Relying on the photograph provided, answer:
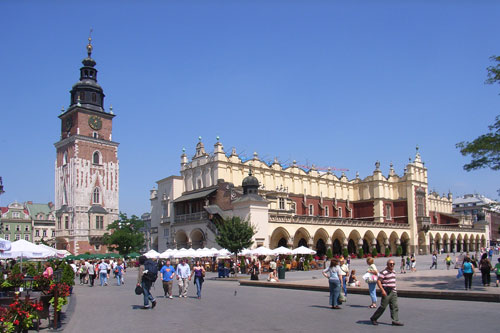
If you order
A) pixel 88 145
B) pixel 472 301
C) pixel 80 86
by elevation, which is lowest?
pixel 472 301

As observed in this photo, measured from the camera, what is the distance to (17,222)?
295 ft

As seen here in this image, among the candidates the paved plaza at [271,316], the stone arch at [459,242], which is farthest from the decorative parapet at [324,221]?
the paved plaza at [271,316]

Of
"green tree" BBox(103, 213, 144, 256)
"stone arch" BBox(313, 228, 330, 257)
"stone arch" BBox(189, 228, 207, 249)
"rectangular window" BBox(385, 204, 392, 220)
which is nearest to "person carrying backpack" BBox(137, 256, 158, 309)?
"stone arch" BBox(189, 228, 207, 249)

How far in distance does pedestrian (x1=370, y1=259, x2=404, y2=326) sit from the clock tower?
61951 millimetres

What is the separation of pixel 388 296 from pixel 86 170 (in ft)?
211

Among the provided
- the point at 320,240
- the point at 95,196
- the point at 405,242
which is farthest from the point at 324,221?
the point at 95,196

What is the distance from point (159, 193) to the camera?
195 feet

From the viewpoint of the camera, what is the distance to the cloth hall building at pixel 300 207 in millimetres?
46812

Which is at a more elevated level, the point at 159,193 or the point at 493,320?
the point at 159,193

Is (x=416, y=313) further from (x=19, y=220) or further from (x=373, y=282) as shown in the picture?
(x=19, y=220)

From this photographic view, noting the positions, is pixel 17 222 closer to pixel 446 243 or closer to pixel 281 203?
pixel 281 203

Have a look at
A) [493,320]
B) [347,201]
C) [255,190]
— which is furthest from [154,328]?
[347,201]

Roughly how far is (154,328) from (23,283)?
6.86 m

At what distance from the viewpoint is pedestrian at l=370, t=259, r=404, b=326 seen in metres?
11.1
